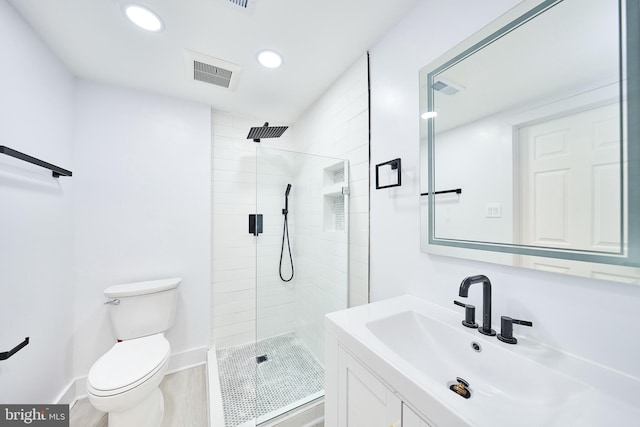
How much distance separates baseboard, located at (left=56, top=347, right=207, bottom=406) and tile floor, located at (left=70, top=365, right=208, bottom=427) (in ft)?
0.16

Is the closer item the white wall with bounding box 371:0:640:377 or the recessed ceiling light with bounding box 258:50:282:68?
the white wall with bounding box 371:0:640:377

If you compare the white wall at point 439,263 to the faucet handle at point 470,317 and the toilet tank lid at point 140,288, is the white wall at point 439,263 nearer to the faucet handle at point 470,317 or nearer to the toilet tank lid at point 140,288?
the faucet handle at point 470,317

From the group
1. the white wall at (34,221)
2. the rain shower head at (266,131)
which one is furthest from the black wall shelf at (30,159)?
the rain shower head at (266,131)

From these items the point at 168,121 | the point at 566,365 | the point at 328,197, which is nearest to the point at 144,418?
the point at 328,197

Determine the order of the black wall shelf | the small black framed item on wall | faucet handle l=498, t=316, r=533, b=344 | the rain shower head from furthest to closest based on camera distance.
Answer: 1. the rain shower head
2. the small black framed item on wall
3. the black wall shelf
4. faucet handle l=498, t=316, r=533, b=344

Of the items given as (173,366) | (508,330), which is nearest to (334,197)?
(508,330)

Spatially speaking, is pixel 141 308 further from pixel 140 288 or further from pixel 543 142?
pixel 543 142

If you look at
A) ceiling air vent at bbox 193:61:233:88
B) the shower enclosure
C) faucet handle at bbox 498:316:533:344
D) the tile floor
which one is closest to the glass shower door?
the shower enclosure

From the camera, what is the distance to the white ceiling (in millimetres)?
1189

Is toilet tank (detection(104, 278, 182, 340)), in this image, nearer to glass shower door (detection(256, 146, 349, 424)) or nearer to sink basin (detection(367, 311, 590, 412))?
glass shower door (detection(256, 146, 349, 424))

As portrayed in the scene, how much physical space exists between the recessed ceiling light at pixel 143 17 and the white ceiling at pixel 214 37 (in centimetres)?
4

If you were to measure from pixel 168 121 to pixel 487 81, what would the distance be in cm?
232

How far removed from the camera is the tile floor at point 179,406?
1.47 metres

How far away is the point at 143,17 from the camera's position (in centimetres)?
123
